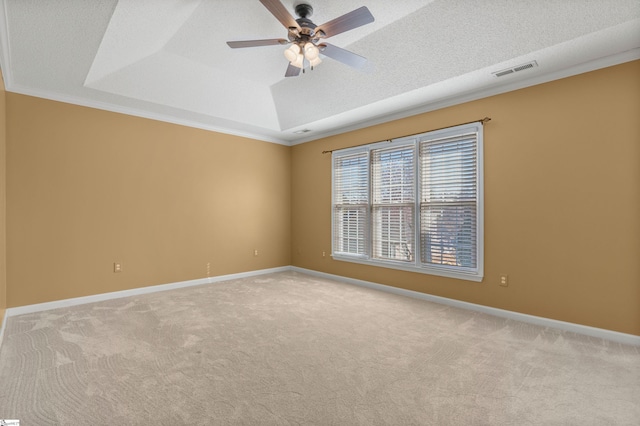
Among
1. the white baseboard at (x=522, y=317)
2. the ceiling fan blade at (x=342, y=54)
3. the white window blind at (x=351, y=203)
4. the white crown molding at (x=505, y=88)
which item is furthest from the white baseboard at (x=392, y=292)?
the ceiling fan blade at (x=342, y=54)

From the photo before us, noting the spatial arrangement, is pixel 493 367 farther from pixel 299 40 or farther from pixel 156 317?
pixel 156 317

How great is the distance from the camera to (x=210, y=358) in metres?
2.59

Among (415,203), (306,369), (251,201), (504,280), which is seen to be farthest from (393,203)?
(306,369)

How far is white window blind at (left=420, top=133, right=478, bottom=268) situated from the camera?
394cm

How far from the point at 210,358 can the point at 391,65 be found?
3.62 m

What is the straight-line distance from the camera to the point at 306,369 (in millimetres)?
2408

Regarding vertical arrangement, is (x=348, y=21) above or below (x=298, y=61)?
above

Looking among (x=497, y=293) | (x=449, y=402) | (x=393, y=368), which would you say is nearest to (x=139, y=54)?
(x=393, y=368)

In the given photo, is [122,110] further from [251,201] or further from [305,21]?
[305,21]

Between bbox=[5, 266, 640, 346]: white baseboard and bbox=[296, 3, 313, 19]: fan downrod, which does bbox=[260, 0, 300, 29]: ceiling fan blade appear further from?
bbox=[5, 266, 640, 346]: white baseboard

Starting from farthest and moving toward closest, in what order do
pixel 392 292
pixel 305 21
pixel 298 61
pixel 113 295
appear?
1. pixel 392 292
2. pixel 113 295
3. pixel 298 61
4. pixel 305 21

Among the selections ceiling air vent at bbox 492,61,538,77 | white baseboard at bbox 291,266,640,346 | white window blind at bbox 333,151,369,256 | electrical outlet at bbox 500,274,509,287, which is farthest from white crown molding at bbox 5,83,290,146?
electrical outlet at bbox 500,274,509,287

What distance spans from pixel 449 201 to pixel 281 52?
290cm

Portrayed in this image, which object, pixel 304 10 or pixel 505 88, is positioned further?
pixel 505 88
